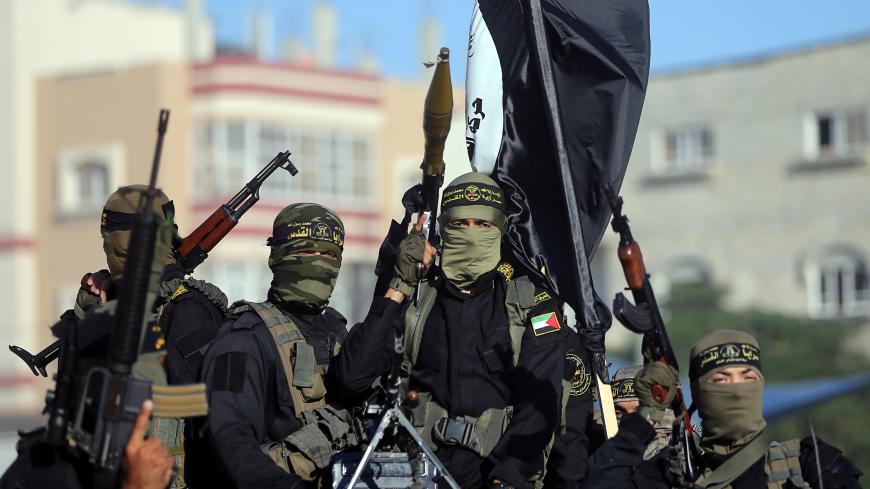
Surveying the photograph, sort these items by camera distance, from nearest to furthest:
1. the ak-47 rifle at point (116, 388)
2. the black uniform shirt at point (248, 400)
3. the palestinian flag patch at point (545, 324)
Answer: the ak-47 rifle at point (116, 388)
the black uniform shirt at point (248, 400)
the palestinian flag patch at point (545, 324)

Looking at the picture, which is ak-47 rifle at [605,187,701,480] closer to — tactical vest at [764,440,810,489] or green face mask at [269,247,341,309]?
tactical vest at [764,440,810,489]

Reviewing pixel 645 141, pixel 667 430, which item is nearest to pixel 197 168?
pixel 645 141

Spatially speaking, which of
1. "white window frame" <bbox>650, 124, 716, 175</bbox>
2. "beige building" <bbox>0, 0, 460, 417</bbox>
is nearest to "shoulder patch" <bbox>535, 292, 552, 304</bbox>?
"beige building" <bbox>0, 0, 460, 417</bbox>

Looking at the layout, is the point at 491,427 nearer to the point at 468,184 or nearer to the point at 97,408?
the point at 468,184

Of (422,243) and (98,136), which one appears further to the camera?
(98,136)

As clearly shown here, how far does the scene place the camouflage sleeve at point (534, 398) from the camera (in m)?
6.87

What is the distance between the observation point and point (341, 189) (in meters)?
44.5

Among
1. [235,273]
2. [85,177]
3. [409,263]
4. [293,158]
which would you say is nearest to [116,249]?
[409,263]

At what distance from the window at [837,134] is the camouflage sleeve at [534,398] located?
36.1 m

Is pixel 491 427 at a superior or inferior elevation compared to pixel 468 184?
inferior

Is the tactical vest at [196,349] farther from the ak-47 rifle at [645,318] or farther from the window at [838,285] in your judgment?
the window at [838,285]

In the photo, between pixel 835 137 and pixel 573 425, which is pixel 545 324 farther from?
pixel 835 137

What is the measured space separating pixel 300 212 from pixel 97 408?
185 centimetres

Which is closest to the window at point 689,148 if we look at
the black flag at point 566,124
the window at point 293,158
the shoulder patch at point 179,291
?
the window at point 293,158
